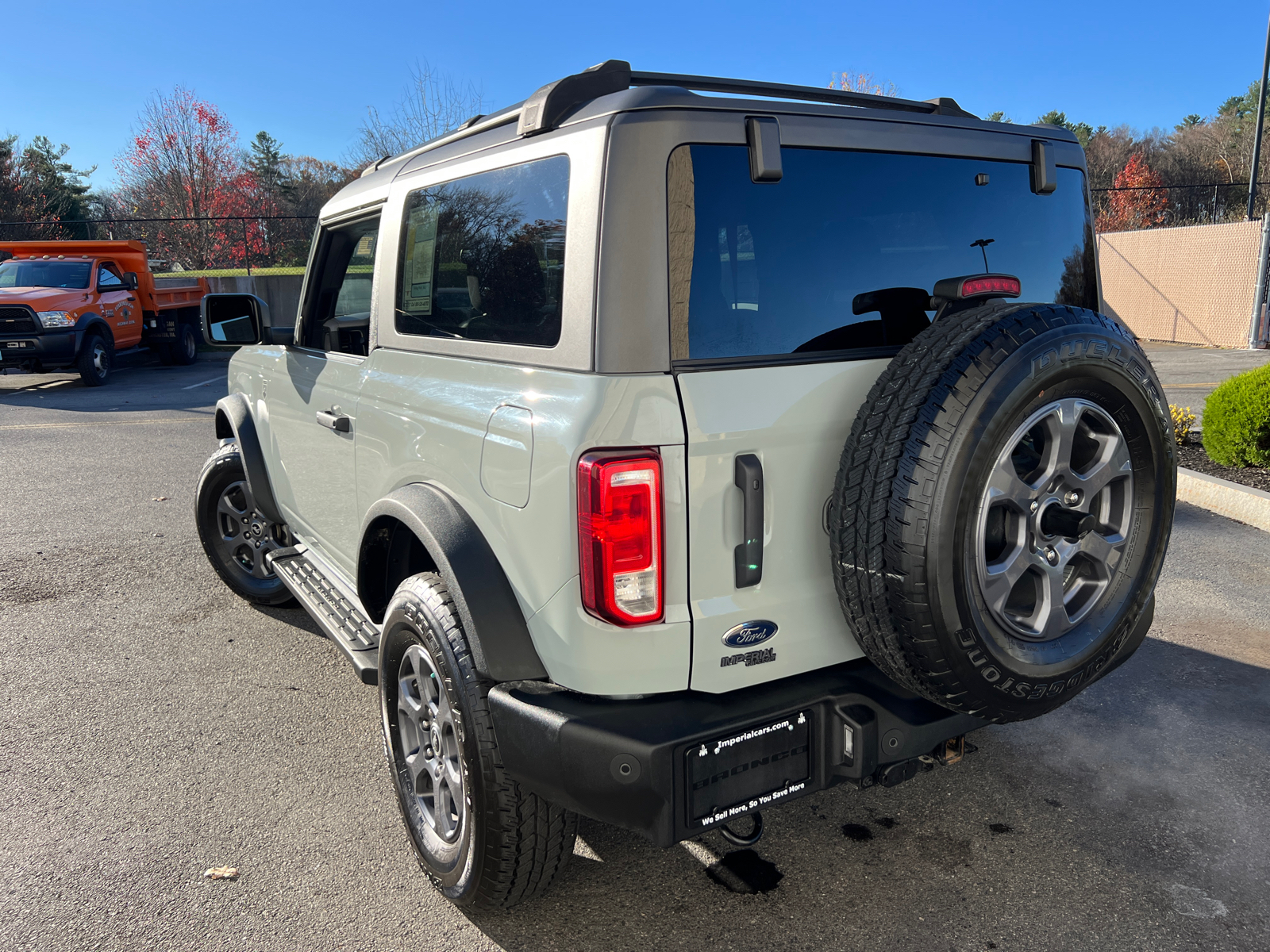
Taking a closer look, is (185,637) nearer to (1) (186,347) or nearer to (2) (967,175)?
(2) (967,175)

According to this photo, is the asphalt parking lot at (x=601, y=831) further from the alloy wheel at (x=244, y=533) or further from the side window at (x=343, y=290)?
the side window at (x=343, y=290)

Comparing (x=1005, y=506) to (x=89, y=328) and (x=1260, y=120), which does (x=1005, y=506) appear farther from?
(x=1260, y=120)

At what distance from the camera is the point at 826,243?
2262 millimetres

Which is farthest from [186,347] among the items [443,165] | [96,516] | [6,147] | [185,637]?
[6,147]

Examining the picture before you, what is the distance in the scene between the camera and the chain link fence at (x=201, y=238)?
80.9 feet

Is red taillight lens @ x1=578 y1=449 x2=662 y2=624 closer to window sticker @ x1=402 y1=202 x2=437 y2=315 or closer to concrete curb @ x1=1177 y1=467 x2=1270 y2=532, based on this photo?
window sticker @ x1=402 y1=202 x2=437 y2=315

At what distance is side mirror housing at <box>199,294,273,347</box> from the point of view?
3.95 meters

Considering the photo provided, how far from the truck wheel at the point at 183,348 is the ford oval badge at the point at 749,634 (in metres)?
18.0

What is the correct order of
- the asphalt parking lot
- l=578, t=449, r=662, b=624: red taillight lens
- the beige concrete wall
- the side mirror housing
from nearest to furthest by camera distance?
l=578, t=449, r=662, b=624: red taillight lens, the asphalt parking lot, the side mirror housing, the beige concrete wall

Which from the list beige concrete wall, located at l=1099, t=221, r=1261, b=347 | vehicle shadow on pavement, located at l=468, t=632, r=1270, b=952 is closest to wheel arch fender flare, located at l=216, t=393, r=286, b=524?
vehicle shadow on pavement, located at l=468, t=632, r=1270, b=952

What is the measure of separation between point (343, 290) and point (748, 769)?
263 cm

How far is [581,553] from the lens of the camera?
2029mm

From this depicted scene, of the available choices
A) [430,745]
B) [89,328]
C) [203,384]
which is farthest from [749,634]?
[89,328]

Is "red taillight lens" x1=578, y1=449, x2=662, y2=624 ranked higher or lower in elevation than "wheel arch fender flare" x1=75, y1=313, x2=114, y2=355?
lower
